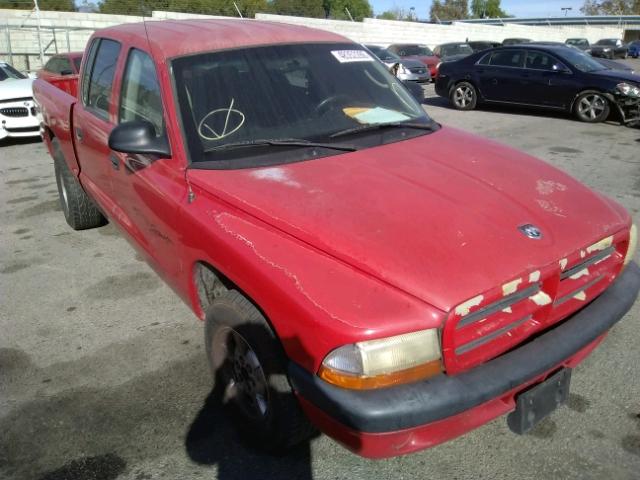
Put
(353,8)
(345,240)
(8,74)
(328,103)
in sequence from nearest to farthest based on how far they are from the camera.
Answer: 1. (345,240)
2. (328,103)
3. (8,74)
4. (353,8)

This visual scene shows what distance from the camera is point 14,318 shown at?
12.3 feet

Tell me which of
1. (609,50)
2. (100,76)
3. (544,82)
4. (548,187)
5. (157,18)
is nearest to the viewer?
(548,187)

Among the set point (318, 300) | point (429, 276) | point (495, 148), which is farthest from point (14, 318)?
point (495, 148)

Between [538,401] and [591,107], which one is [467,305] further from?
[591,107]

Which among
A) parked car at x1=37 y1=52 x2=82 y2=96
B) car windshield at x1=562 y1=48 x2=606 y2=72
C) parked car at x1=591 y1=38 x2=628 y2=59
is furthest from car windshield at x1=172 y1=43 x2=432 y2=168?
parked car at x1=591 y1=38 x2=628 y2=59

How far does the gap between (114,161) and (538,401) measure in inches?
109

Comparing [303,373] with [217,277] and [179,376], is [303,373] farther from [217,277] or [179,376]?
[179,376]

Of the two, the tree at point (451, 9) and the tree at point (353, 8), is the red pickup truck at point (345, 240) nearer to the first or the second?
the tree at point (353, 8)

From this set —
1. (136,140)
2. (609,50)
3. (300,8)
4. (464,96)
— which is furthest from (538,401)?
(300,8)

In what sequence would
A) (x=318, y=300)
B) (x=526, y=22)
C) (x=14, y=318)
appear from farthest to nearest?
(x=526, y=22)
(x=14, y=318)
(x=318, y=300)

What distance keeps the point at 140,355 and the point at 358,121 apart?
1.89 meters

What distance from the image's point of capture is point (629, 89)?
10.7 meters

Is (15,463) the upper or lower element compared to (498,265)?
lower

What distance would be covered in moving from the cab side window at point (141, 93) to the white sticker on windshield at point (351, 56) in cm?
115
